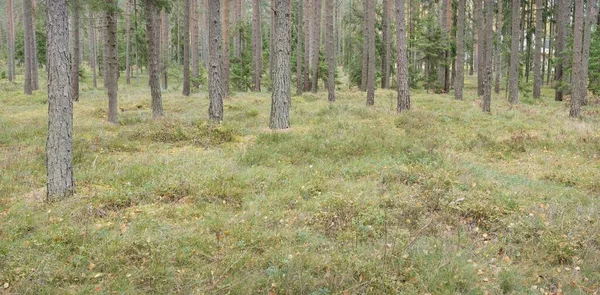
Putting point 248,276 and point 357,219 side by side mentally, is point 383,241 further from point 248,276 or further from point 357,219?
point 248,276

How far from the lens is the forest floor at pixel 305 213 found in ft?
16.9

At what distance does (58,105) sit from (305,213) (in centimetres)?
445

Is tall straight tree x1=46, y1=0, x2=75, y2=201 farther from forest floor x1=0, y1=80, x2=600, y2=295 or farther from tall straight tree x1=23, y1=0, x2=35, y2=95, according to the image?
tall straight tree x1=23, y1=0, x2=35, y2=95

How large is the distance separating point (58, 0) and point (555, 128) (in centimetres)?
1437

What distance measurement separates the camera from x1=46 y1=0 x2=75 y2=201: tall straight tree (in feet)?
23.4

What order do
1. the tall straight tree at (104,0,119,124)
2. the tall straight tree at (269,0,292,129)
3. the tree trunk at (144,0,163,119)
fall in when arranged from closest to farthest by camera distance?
the tall straight tree at (269,0,292,129)
the tall straight tree at (104,0,119,124)
the tree trunk at (144,0,163,119)

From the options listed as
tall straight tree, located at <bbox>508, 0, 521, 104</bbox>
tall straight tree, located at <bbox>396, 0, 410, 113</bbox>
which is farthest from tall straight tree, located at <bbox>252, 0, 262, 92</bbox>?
tall straight tree, located at <bbox>508, 0, 521, 104</bbox>

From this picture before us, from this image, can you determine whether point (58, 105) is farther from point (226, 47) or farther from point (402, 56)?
point (226, 47)

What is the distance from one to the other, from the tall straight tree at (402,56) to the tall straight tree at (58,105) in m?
12.3

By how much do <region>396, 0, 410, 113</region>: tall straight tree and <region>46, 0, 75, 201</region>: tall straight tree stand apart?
1230 cm

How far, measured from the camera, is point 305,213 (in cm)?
721

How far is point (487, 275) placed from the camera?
530 cm

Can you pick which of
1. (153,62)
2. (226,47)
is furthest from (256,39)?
(153,62)

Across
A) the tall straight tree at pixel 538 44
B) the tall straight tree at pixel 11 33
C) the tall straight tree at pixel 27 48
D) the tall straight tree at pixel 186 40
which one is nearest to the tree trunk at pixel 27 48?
the tall straight tree at pixel 27 48
